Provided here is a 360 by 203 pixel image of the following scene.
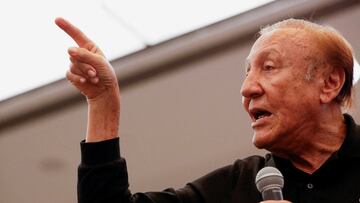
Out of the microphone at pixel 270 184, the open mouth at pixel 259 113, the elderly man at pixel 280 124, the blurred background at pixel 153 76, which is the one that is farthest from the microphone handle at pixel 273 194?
the blurred background at pixel 153 76

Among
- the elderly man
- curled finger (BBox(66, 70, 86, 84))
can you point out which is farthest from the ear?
curled finger (BBox(66, 70, 86, 84))

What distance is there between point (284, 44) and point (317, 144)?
0.82 ft

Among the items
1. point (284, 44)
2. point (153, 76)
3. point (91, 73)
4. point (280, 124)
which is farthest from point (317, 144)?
point (153, 76)

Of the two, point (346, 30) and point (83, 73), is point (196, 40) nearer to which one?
point (346, 30)

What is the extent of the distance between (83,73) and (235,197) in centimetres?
43

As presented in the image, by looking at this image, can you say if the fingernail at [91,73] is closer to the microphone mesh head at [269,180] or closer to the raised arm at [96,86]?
the raised arm at [96,86]

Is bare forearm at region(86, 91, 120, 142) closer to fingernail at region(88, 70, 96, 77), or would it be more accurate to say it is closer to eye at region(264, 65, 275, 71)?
fingernail at region(88, 70, 96, 77)

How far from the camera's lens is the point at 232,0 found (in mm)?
2312

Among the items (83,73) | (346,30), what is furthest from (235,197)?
(346,30)

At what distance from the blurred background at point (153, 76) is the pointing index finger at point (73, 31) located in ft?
2.90

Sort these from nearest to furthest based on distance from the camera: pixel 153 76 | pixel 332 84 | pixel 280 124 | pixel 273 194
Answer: pixel 273 194 < pixel 280 124 < pixel 332 84 < pixel 153 76

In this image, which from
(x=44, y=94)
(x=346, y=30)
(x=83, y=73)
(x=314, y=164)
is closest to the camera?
(x=83, y=73)

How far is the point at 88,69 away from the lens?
1.33 metres

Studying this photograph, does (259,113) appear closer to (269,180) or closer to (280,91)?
(280,91)
